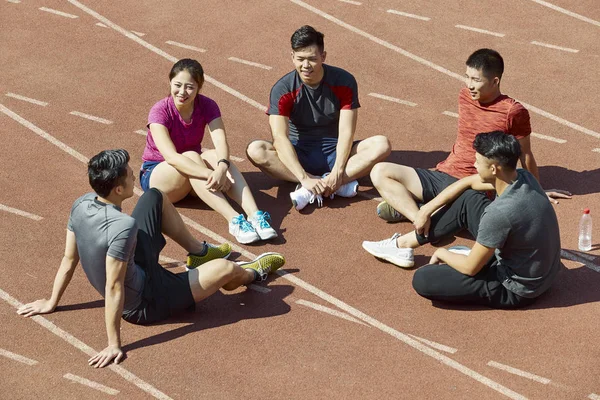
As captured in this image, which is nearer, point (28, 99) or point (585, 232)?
point (585, 232)

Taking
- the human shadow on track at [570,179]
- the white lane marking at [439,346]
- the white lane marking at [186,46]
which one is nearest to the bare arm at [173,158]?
the white lane marking at [439,346]

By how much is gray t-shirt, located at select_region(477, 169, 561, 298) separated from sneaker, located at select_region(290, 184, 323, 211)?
7.28 feet

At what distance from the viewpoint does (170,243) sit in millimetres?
8750

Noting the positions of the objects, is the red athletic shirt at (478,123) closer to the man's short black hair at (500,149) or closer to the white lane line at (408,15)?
the man's short black hair at (500,149)

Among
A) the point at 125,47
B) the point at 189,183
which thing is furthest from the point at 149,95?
the point at 189,183

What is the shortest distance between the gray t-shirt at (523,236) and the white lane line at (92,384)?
110 inches

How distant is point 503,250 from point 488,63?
1.89m

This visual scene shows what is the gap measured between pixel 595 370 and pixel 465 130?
8.76ft

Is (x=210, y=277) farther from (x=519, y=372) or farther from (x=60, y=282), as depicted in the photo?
(x=519, y=372)

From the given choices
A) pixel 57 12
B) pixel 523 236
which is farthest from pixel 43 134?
pixel 523 236

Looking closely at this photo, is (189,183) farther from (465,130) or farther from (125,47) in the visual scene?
(125,47)

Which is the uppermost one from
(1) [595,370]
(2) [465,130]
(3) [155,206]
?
(2) [465,130]

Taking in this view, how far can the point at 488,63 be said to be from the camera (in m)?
8.52

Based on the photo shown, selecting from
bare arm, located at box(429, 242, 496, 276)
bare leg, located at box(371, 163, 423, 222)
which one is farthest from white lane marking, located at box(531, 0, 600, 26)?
bare arm, located at box(429, 242, 496, 276)
